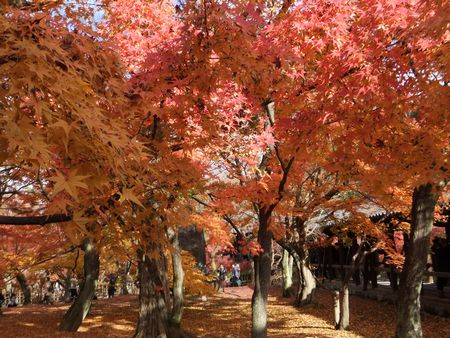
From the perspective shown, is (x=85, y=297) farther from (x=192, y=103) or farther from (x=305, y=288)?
(x=192, y=103)

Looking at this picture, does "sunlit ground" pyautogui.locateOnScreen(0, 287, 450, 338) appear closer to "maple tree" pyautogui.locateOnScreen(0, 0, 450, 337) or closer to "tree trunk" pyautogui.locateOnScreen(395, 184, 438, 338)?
"tree trunk" pyautogui.locateOnScreen(395, 184, 438, 338)

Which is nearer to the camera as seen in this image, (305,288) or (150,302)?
(150,302)

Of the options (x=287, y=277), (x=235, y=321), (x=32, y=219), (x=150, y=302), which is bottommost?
(x=235, y=321)

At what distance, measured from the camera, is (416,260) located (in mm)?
9000

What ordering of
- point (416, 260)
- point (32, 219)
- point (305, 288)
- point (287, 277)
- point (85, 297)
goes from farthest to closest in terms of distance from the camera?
1. point (287, 277)
2. point (305, 288)
3. point (85, 297)
4. point (416, 260)
5. point (32, 219)

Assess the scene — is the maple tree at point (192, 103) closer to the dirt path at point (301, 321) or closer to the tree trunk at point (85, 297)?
the dirt path at point (301, 321)

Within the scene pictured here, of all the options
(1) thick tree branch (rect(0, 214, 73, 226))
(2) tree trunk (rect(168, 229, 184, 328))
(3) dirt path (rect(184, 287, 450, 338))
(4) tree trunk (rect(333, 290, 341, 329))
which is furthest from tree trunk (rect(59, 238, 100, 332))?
(1) thick tree branch (rect(0, 214, 73, 226))

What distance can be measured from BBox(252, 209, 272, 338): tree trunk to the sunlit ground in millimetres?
3669

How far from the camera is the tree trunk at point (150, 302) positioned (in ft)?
34.9

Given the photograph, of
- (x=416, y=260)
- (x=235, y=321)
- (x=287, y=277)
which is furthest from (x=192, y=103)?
(x=287, y=277)

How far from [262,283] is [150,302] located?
2.89 metres

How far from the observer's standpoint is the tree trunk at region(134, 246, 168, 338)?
1064cm

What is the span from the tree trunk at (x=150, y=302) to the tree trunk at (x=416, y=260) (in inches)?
221

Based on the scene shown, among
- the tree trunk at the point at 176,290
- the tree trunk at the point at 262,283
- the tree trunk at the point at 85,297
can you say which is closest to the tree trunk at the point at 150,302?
the tree trunk at the point at 262,283
